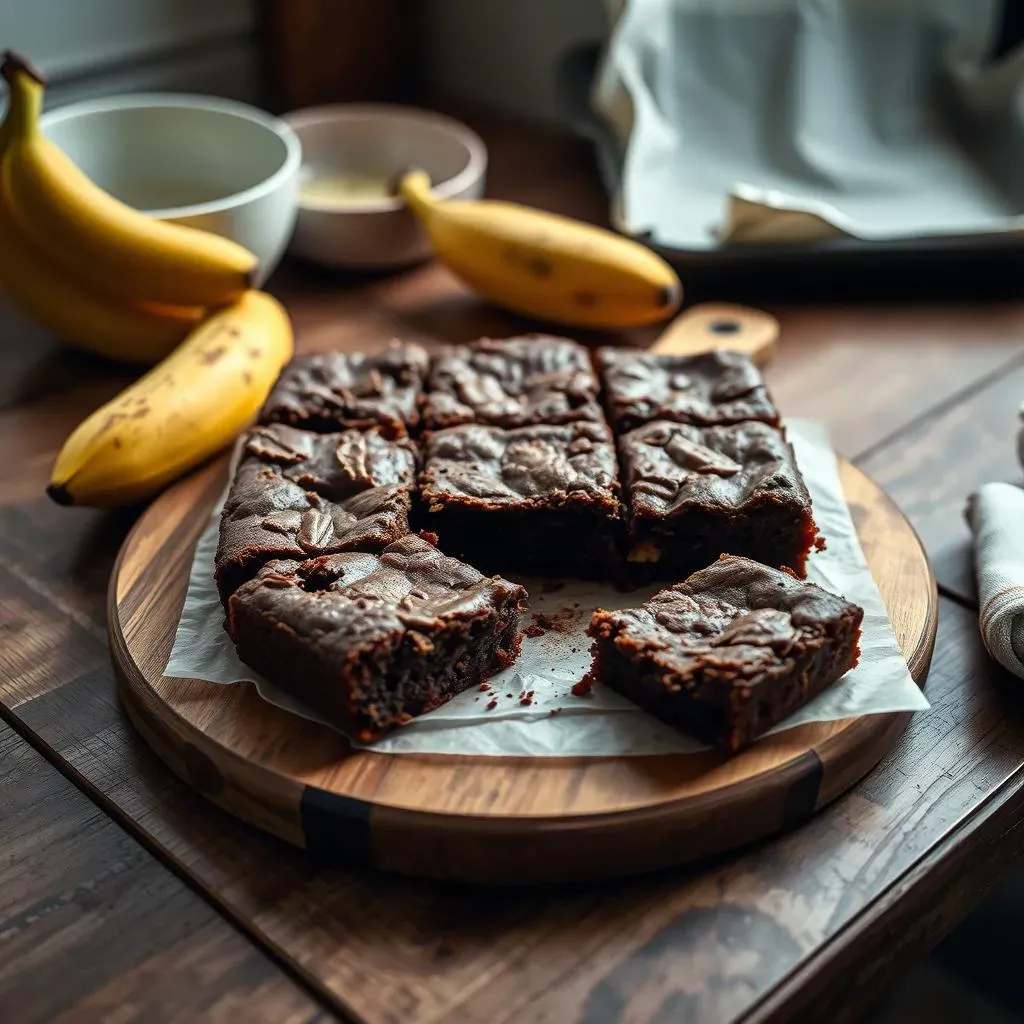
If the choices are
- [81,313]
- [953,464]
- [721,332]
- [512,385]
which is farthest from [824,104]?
[81,313]

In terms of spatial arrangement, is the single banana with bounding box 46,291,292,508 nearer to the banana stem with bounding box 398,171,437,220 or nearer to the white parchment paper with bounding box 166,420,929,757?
the white parchment paper with bounding box 166,420,929,757

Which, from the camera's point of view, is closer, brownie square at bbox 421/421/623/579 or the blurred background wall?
brownie square at bbox 421/421/623/579

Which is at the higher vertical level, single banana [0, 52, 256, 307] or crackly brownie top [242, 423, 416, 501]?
single banana [0, 52, 256, 307]

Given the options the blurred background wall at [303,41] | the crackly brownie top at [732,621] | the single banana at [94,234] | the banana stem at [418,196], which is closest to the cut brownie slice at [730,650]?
the crackly brownie top at [732,621]

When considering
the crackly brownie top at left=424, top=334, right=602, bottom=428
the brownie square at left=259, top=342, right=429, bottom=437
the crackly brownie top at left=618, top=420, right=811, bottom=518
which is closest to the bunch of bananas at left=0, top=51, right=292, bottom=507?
the brownie square at left=259, top=342, right=429, bottom=437

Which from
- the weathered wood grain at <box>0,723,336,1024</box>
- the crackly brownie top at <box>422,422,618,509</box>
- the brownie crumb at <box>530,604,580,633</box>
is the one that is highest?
the crackly brownie top at <box>422,422,618,509</box>

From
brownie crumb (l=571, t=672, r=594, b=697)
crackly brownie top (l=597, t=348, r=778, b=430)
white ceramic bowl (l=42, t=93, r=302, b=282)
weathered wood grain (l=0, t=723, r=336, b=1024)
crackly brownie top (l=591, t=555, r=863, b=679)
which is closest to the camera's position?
weathered wood grain (l=0, t=723, r=336, b=1024)

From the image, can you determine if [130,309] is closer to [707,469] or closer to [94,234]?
[94,234]

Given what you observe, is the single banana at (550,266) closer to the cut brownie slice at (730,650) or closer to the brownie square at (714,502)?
the brownie square at (714,502)

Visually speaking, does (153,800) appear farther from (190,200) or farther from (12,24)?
(12,24)
